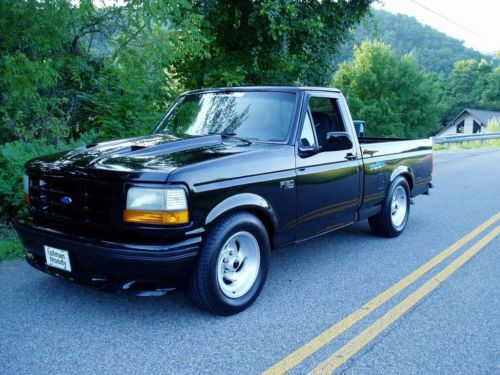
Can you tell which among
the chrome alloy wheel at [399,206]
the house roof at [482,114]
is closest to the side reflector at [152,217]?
the chrome alloy wheel at [399,206]

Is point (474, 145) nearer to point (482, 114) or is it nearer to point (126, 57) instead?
point (126, 57)

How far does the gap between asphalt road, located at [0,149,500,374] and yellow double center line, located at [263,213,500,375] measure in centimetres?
4

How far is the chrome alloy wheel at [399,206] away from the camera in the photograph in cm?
638

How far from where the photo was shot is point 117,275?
3.40 m

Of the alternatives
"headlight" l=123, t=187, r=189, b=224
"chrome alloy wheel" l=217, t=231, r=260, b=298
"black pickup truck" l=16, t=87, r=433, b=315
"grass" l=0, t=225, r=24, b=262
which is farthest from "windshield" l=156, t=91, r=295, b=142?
"grass" l=0, t=225, r=24, b=262

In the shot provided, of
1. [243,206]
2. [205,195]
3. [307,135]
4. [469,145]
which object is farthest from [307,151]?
[469,145]

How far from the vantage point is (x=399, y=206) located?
6539 millimetres

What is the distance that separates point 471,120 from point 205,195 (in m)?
75.0

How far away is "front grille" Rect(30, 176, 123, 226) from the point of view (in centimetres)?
347

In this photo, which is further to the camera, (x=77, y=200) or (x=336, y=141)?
(x=336, y=141)

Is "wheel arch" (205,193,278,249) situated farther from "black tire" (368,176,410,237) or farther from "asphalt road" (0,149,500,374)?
"black tire" (368,176,410,237)

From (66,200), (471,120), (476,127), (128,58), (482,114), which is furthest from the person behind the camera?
(471,120)

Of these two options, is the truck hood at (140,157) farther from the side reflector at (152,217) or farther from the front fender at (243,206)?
the front fender at (243,206)

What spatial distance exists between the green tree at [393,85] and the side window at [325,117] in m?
45.8
